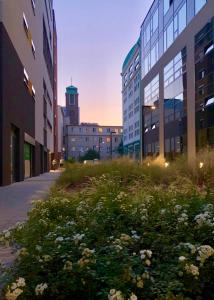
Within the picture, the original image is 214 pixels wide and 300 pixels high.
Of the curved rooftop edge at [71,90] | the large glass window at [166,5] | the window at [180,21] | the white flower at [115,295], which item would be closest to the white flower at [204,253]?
the white flower at [115,295]

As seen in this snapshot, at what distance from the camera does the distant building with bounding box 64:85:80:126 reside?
6811 inches

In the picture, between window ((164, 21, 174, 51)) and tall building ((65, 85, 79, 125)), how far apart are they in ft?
414

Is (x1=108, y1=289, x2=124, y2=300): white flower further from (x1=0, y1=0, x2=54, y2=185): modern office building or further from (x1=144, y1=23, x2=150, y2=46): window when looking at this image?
(x1=144, y1=23, x2=150, y2=46): window

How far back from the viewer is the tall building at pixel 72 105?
173 meters

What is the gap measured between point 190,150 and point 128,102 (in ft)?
216

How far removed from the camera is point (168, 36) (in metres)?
45.0

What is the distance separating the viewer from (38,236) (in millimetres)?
4145

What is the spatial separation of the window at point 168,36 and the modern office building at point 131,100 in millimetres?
30770

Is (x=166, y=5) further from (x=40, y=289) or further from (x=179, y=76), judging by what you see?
(x=40, y=289)

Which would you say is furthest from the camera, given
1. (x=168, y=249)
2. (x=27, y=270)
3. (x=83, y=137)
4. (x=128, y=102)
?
(x=83, y=137)

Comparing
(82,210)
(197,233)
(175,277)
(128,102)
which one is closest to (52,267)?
(175,277)

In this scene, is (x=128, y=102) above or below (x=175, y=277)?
above

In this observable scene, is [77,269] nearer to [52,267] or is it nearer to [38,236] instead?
[52,267]

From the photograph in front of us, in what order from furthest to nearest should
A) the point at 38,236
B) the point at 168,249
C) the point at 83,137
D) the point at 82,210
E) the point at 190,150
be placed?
the point at 83,137, the point at 190,150, the point at 82,210, the point at 38,236, the point at 168,249
